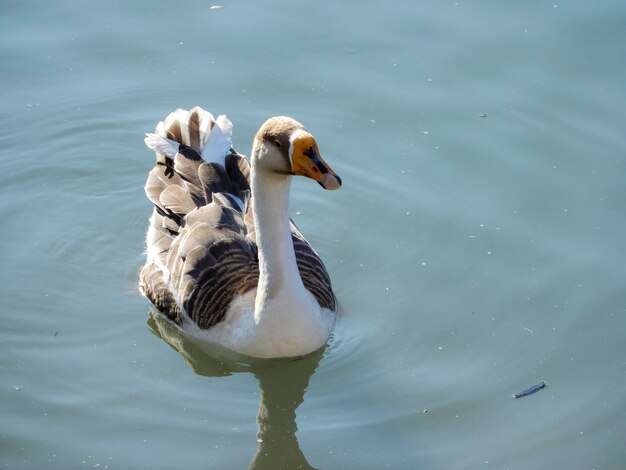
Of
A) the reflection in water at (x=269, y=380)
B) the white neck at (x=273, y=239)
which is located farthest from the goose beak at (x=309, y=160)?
the reflection in water at (x=269, y=380)

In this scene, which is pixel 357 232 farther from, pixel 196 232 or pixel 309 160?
pixel 309 160

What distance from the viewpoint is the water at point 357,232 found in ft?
25.4

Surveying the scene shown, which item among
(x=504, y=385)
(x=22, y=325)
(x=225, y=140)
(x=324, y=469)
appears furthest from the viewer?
(x=225, y=140)

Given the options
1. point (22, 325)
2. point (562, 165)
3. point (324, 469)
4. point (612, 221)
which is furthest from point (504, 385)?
point (22, 325)

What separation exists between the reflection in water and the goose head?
62.4 inches

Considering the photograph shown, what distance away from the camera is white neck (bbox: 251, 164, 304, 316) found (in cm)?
795

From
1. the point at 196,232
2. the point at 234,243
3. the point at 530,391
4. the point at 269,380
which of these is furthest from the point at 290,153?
the point at 530,391

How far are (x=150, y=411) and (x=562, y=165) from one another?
4.75 metres

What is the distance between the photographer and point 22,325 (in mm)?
8883

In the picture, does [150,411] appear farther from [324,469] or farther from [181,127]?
[181,127]

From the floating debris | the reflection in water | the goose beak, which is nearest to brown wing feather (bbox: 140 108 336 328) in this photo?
the reflection in water

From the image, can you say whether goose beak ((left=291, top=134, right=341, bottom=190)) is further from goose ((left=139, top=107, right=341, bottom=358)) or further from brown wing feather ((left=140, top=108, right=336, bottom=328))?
brown wing feather ((left=140, top=108, right=336, bottom=328))

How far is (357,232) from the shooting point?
391 inches

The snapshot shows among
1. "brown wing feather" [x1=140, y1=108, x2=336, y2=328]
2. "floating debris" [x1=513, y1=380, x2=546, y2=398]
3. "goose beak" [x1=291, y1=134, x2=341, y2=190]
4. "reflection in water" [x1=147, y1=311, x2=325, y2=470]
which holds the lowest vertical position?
"reflection in water" [x1=147, y1=311, x2=325, y2=470]
